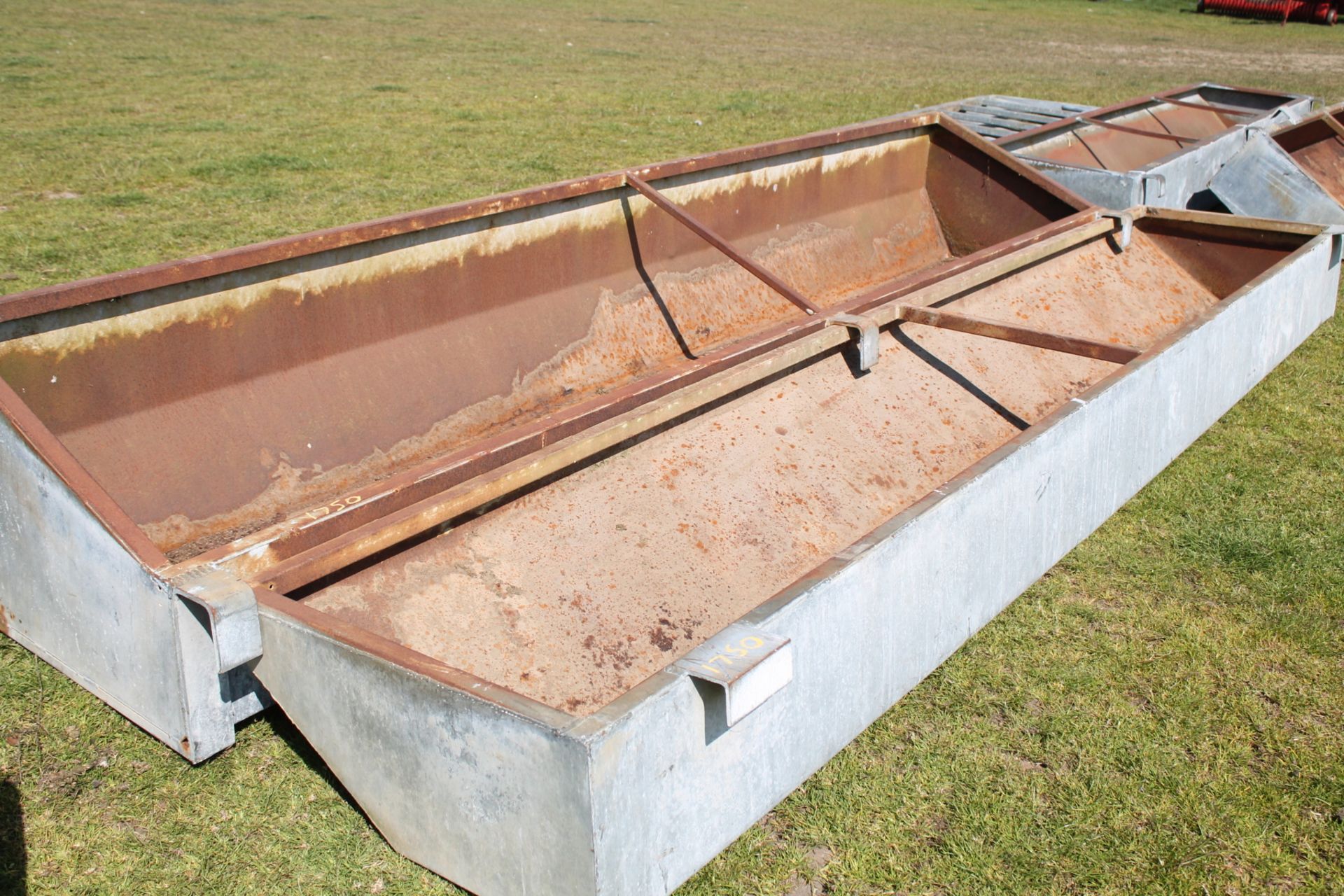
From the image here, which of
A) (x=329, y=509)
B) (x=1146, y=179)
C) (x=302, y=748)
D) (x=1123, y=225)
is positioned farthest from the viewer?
(x=1146, y=179)

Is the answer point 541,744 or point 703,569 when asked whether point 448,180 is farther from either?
point 541,744

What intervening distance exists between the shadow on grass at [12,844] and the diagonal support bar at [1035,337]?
104 inches

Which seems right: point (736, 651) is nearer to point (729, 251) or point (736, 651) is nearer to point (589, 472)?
point (589, 472)

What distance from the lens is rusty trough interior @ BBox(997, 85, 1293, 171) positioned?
611cm

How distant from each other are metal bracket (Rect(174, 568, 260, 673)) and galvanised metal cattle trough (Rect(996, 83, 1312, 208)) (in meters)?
4.26

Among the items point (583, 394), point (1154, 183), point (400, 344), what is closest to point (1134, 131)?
point (1154, 183)

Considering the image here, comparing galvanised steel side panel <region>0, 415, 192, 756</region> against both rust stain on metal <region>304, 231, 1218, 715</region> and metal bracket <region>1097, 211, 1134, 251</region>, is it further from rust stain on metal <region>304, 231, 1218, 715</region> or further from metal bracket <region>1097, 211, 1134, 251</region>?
metal bracket <region>1097, 211, 1134, 251</region>

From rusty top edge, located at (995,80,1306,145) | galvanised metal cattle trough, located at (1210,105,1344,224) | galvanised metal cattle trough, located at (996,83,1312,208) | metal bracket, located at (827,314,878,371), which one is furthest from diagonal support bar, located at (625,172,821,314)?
galvanised metal cattle trough, located at (1210,105,1344,224)

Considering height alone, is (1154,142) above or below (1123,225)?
above

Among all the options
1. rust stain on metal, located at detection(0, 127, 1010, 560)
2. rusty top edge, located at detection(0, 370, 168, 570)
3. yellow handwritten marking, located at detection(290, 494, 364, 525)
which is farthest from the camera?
rust stain on metal, located at detection(0, 127, 1010, 560)

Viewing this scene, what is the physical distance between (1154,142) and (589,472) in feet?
17.0

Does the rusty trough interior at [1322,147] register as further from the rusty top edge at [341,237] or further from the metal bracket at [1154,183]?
the rusty top edge at [341,237]

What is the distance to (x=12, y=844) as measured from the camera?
220cm

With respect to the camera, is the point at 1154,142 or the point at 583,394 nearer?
the point at 583,394
